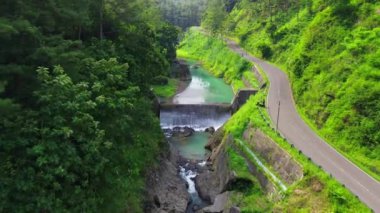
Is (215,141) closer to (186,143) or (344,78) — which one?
(186,143)

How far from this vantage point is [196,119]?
191 ft

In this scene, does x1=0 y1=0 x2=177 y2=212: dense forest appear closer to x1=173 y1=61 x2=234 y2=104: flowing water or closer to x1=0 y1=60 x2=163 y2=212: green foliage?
x1=0 y1=60 x2=163 y2=212: green foliage

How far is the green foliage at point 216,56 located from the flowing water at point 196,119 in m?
2.60

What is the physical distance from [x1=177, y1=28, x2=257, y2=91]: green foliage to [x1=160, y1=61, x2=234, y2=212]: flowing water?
2598 millimetres

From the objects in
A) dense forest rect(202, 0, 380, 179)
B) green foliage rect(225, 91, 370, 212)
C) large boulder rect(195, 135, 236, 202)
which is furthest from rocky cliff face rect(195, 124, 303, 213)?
dense forest rect(202, 0, 380, 179)

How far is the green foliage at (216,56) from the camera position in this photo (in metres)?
77.9

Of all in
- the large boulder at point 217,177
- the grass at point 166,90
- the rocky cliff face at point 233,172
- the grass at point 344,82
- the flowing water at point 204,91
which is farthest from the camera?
the grass at point 166,90

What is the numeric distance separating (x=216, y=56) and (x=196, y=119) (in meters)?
44.2

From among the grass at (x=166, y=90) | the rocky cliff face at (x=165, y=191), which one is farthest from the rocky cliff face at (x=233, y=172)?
the grass at (x=166, y=90)

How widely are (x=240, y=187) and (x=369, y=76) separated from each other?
16.7 meters

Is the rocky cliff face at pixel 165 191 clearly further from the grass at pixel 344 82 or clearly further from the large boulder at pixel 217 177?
the grass at pixel 344 82

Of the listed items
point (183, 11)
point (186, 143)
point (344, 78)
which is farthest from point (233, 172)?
point (183, 11)

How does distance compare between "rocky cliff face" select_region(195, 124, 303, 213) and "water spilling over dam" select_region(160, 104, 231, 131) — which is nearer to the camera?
"rocky cliff face" select_region(195, 124, 303, 213)

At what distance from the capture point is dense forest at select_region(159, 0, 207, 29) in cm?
15375
